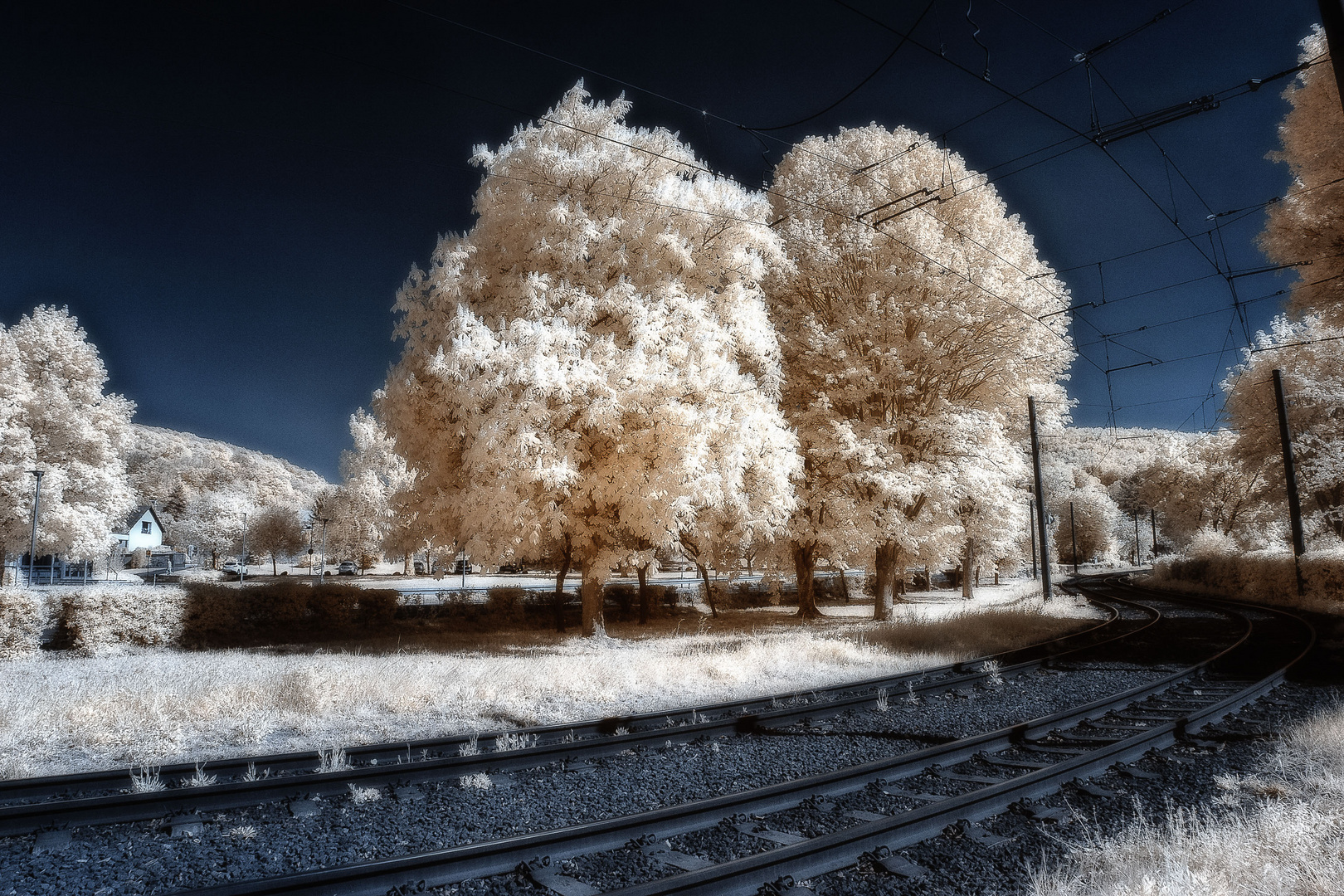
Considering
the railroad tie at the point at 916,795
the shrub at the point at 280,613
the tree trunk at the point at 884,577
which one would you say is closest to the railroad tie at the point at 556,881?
the railroad tie at the point at 916,795

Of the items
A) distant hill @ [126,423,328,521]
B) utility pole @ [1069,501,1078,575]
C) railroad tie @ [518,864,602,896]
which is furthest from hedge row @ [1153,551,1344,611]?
distant hill @ [126,423,328,521]

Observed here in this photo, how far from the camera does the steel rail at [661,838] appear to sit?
13.3 feet

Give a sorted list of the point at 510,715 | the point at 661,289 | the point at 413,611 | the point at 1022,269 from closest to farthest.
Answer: the point at 510,715, the point at 661,289, the point at 1022,269, the point at 413,611

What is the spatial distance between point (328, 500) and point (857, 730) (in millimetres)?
76416

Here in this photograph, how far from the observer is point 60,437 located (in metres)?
31.6

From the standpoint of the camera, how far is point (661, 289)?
16.0 m

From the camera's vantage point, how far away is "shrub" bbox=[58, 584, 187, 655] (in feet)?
55.1

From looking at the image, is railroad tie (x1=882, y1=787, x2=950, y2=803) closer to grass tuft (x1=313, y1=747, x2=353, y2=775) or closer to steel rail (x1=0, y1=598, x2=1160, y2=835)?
steel rail (x1=0, y1=598, x2=1160, y2=835)

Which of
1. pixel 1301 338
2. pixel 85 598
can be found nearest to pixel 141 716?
pixel 85 598

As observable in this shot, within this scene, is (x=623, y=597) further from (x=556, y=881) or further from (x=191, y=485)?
(x=191, y=485)

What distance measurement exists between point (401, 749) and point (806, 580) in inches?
835

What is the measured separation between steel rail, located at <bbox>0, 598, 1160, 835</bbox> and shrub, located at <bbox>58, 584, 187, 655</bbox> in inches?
548

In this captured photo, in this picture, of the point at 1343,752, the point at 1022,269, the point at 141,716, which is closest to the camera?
the point at 1343,752

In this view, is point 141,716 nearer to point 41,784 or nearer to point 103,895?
point 41,784
